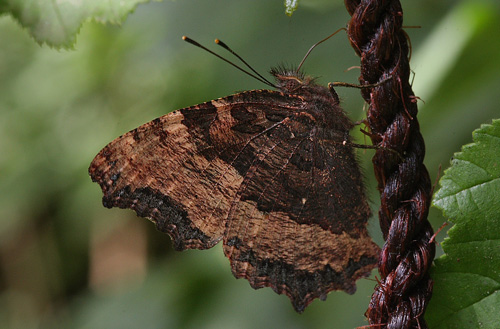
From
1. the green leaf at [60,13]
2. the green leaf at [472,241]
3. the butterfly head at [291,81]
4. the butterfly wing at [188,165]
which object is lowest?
the green leaf at [472,241]

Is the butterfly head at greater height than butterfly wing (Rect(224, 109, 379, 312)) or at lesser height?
greater

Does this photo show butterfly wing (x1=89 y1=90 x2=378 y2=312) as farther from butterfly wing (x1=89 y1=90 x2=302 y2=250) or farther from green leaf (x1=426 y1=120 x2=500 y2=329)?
green leaf (x1=426 y1=120 x2=500 y2=329)

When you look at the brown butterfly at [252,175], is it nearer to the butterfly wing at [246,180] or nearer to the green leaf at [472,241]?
the butterfly wing at [246,180]

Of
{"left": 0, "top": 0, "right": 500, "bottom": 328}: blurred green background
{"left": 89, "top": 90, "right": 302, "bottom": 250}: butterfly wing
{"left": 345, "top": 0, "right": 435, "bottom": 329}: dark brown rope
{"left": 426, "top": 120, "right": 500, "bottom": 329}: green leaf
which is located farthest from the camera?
{"left": 0, "top": 0, "right": 500, "bottom": 328}: blurred green background

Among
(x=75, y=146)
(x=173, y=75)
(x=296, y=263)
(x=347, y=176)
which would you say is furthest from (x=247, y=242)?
(x=75, y=146)

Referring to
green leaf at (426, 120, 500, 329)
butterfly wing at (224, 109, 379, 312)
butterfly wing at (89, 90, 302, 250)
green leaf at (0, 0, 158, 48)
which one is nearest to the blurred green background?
butterfly wing at (224, 109, 379, 312)

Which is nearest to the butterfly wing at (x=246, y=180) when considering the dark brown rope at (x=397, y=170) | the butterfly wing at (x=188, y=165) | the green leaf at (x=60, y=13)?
the butterfly wing at (x=188, y=165)

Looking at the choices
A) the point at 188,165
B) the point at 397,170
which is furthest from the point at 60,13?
the point at 397,170

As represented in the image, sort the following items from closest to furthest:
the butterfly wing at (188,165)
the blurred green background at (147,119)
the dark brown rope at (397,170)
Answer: the dark brown rope at (397,170)
the butterfly wing at (188,165)
the blurred green background at (147,119)
